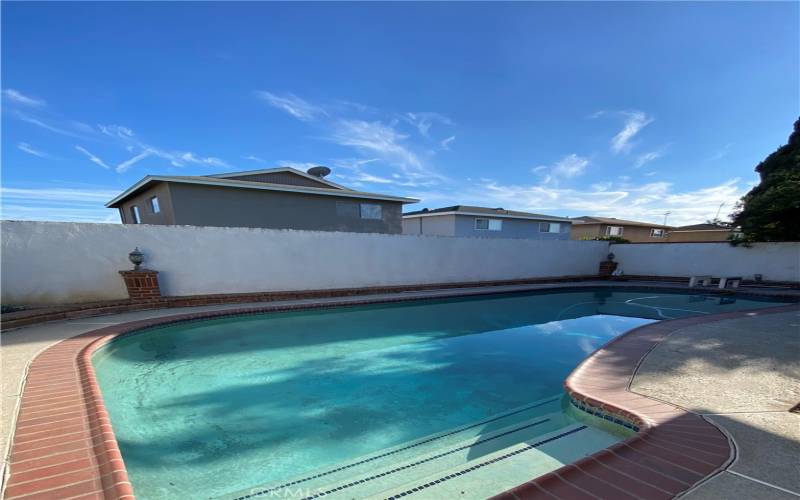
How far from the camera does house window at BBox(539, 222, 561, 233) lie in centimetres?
2416

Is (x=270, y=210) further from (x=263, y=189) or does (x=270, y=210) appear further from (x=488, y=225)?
(x=488, y=225)

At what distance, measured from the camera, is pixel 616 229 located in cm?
2942

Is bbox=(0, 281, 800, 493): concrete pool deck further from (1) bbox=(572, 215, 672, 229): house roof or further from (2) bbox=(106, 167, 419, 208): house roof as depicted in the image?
(1) bbox=(572, 215, 672, 229): house roof

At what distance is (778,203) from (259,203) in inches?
845

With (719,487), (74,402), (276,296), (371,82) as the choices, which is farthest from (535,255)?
(74,402)

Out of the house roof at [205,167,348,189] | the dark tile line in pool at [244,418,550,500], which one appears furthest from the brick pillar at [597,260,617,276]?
the dark tile line in pool at [244,418,550,500]

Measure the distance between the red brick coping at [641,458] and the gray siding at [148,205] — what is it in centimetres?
1484

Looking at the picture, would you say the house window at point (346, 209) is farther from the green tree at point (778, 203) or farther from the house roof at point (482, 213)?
the green tree at point (778, 203)

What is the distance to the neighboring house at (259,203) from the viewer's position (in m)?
12.3

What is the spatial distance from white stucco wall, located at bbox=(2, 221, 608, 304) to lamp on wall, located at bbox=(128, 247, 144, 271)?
14.4 inches

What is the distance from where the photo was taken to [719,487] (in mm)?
1679

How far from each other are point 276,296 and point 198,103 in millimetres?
8076

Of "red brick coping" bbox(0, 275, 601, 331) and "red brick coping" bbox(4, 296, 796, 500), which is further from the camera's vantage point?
"red brick coping" bbox(0, 275, 601, 331)

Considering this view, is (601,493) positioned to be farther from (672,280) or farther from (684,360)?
(672,280)
